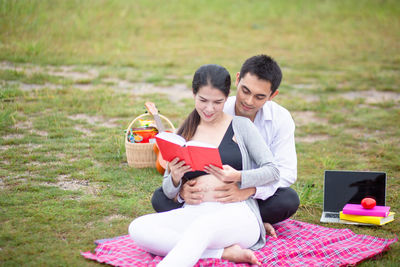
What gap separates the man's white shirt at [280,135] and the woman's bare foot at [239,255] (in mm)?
799

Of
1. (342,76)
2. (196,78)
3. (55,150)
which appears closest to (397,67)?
(342,76)

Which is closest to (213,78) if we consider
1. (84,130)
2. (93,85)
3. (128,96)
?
(84,130)

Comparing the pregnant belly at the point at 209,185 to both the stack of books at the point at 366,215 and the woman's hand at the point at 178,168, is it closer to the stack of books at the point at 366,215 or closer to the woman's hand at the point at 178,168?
the woman's hand at the point at 178,168

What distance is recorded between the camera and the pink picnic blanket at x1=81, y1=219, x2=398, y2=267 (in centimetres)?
364

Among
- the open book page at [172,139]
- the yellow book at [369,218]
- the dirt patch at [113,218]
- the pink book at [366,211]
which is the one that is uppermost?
the open book page at [172,139]

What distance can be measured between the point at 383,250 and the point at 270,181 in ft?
A: 3.51

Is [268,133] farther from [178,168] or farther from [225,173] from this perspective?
[178,168]

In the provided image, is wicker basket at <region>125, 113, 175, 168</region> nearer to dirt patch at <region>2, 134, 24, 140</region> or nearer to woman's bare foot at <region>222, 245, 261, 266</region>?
dirt patch at <region>2, 134, 24, 140</region>

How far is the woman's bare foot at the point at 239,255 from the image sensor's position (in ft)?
11.6

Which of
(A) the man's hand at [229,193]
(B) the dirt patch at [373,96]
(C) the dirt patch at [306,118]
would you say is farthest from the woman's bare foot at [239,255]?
(B) the dirt patch at [373,96]

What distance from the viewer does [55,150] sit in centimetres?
605

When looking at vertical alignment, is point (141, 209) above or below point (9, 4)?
below

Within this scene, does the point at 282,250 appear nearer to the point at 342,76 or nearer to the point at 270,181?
the point at 270,181

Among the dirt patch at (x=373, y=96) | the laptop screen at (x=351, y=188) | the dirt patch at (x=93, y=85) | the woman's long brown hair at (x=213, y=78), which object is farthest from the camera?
the dirt patch at (x=373, y=96)
